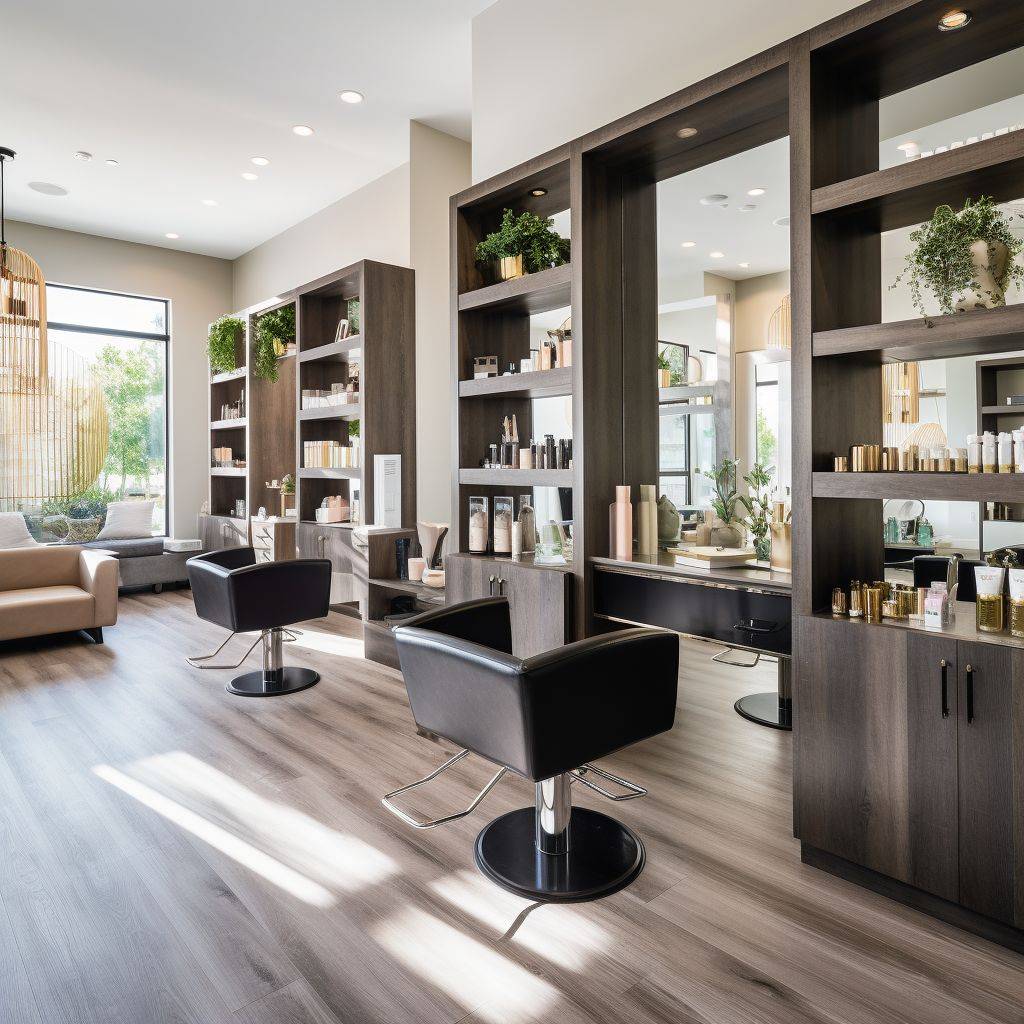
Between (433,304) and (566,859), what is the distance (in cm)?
434

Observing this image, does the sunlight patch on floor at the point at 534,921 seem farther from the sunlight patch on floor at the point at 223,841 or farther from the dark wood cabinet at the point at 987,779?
the dark wood cabinet at the point at 987,779

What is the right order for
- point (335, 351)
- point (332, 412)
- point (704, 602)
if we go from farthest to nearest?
point (332, 412) < point (335, 351) < point (704, 602)

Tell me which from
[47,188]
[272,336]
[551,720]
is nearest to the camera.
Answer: [551,720]

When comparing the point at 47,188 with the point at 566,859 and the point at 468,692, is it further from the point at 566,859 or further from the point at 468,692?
the point at 566,859

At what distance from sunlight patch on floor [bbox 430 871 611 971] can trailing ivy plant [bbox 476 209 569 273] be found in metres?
2.58

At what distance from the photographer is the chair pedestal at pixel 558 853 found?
2.08 m

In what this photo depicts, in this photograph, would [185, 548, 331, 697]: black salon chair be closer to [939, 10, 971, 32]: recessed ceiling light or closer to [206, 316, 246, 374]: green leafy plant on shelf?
[939, 10, 971, 32]: recessed ceiling light

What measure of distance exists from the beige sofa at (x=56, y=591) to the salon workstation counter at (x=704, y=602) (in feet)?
12.9

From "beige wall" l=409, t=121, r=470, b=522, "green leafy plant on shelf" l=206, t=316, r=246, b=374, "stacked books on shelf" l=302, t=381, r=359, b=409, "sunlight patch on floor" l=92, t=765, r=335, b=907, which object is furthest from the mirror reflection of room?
"green leafy plant on shelf" l=206, t=316, r=246, b=374

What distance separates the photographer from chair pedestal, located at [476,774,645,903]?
6.82 ft

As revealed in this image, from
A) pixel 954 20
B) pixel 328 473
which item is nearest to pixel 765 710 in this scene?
pixel 954 20

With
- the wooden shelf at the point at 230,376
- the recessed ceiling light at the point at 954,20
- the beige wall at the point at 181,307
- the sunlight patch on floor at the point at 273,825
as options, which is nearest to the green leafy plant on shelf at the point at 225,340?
the wooden shelf at the point at 230,376

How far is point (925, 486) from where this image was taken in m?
1.97

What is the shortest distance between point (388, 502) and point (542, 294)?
2372 millimetres
